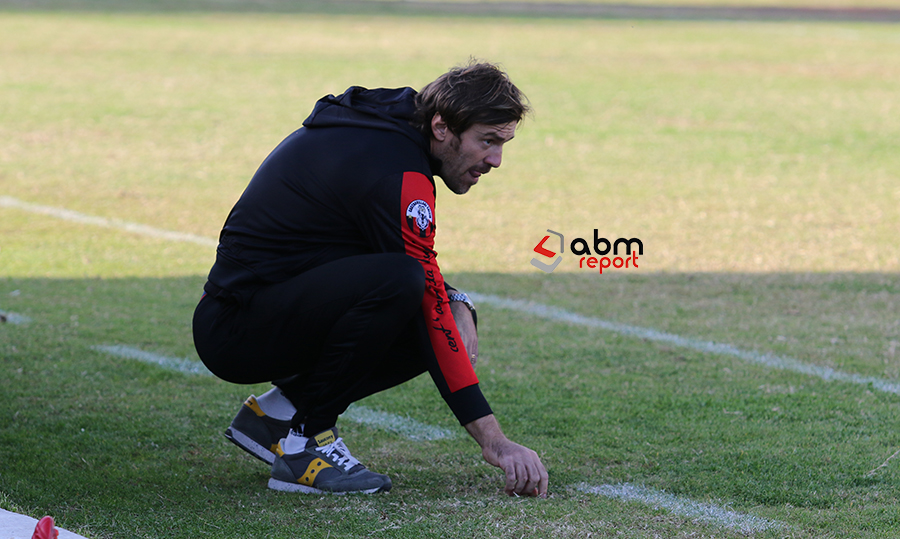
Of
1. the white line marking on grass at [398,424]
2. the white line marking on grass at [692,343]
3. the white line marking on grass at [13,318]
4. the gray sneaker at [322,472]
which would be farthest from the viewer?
the white line marking on grass at [13,318]

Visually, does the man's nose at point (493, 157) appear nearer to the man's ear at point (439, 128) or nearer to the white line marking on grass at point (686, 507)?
the man's ear at point (439, 128)

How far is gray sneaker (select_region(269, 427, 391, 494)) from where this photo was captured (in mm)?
3424

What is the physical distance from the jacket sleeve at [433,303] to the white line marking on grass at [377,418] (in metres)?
0.85

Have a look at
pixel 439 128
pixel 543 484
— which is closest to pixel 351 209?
pixel 439 128

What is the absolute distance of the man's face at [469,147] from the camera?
327cm

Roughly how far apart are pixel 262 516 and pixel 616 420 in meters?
1.57

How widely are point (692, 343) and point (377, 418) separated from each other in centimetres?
184

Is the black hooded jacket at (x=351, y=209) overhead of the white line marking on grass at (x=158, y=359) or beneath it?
overhead

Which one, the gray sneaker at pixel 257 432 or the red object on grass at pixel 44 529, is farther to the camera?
the gray sneaker at pixel 257 432

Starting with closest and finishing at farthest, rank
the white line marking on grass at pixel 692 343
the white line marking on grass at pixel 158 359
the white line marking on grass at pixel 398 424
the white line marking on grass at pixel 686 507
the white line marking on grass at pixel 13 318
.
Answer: the white line marking on grass at pixel 686 507
the white line marking on grass at pixel 398 424
the white line marking on grass at pixel 692 343
the white line marking on grass at pixel 158 359
the white line marking on grass at pixel 13 318

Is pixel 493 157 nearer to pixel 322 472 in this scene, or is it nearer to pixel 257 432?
pixel 322 472

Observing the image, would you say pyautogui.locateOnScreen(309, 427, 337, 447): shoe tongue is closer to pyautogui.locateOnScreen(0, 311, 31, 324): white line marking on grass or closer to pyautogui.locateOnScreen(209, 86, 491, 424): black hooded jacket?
pyautogui.locateOnScreen(209, 86, 491, 424): black hooded jacket

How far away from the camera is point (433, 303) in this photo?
3.26 metres

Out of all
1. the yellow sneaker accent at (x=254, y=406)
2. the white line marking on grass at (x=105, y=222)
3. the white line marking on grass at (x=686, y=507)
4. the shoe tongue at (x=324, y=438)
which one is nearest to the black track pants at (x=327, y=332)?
the shoe tongue at (x=324, y=438)
